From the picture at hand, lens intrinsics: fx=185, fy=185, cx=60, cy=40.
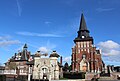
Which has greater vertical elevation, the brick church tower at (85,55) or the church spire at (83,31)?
the church spire at (83,31)

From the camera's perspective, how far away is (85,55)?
194ft

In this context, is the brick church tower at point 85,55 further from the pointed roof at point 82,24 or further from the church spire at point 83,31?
the pointed roof at point 82,24

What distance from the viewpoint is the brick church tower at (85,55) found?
57.6 m

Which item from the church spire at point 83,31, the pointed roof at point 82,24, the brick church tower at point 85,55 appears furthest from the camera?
the pointed roof at point 82,24

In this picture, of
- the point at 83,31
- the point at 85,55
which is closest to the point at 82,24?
the point at 83,31

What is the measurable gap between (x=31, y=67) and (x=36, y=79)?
25.8 feet

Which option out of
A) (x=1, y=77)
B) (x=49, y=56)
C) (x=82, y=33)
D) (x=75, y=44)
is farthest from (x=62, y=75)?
(x=1, y=77)

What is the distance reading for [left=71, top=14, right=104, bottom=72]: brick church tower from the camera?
2267 inches

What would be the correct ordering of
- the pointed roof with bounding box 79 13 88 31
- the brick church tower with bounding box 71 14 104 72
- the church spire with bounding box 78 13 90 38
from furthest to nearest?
1. the pointed roof with bounding box 79 13 88 31
2. the church spire with bounding box 78 13 90 38
3. the brick church tower with bounding box 71 14 104 72

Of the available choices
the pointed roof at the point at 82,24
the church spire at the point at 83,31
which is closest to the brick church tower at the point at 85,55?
the church spire at the point at 83,31

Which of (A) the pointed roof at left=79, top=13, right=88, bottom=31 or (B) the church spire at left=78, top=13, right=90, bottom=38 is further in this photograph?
(A) the pointed roof at left=79, top=13, right=88, bottom=31

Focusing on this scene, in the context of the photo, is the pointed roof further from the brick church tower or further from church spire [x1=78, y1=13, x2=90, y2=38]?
the brick church tower

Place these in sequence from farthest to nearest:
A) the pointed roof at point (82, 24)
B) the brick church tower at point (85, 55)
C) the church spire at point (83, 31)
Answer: the pointed roof at point (82, 24)
the church spire at point (83, 31)
the brick church tower at point (85, 55)

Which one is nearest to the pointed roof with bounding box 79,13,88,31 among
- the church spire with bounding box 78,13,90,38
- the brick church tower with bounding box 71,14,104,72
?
the church spire with bounding box 78,13,90,38
